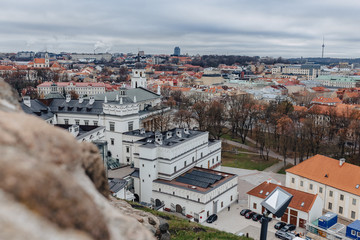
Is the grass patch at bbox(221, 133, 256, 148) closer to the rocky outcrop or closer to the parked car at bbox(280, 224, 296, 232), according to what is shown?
the parked car at bbox(280, 224, 296, 232)

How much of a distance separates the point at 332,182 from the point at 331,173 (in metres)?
1.16

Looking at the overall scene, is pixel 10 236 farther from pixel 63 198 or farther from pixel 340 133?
pixel 340 133

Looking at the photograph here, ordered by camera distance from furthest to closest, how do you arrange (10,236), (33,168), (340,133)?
1. (340,133)
2. (33,168)
3. (10,236)

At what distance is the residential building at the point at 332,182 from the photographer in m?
32.9

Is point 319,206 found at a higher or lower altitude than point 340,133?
lower

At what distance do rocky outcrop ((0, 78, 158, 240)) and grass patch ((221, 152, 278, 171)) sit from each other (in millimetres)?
45403

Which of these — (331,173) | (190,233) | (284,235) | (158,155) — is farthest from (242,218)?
(190,233)

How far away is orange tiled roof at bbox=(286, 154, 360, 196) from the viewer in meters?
33.4

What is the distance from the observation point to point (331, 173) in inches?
1394

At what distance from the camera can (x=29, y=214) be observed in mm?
4070

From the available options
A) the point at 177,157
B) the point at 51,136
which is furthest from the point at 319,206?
the point at 51,136

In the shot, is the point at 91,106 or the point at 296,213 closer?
the point at 296,213

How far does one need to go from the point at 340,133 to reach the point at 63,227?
53.9 m

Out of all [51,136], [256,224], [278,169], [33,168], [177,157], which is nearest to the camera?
[33,168]
